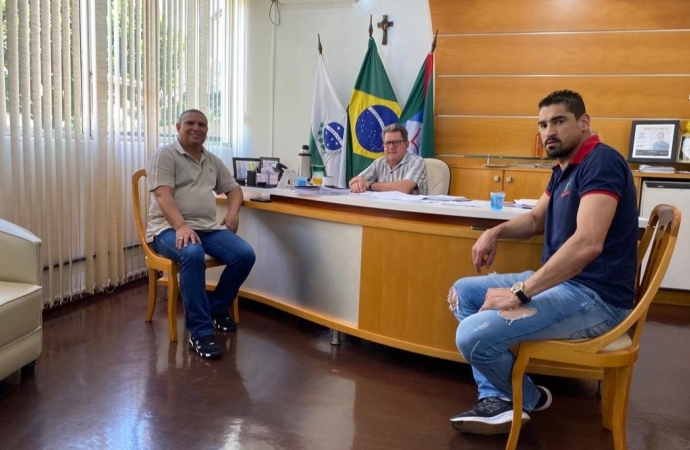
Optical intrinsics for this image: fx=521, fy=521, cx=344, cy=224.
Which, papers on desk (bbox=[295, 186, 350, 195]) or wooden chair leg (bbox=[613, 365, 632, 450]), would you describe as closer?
wooden chair leg (bbox=[613, 365, 632, 450])

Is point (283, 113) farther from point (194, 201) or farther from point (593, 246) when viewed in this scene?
point (593, 246)

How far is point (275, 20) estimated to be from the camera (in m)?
5.16

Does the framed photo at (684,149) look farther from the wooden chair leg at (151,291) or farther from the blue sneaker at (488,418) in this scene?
the wooden chair leg at (151,291)

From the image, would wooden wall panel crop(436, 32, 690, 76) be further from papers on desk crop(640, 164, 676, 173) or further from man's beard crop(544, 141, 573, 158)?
man's beard crop(544, 141, 573, 158)

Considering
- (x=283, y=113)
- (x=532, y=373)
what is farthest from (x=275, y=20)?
(x=532, y=373)

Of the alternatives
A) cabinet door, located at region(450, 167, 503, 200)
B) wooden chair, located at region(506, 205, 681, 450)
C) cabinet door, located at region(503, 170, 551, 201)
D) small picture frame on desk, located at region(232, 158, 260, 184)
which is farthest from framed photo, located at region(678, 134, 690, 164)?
small picture frame on desk, located at region(232, 158, 260, 184)

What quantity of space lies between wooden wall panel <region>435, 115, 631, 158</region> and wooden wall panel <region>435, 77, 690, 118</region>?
0.07 meters

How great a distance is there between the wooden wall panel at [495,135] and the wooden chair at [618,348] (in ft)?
9.10

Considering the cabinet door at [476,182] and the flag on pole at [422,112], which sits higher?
the flag on pole at [422,112]

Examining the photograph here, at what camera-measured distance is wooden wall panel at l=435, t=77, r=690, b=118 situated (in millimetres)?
4078

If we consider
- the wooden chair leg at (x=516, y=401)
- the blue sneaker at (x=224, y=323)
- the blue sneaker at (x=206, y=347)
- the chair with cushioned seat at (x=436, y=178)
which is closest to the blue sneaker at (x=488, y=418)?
the wooden chair leg at (x=516, y=401)

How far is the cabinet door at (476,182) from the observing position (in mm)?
4234

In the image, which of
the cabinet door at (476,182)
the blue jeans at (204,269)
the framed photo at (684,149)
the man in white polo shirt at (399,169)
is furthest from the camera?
the cabinet door at (476,182)

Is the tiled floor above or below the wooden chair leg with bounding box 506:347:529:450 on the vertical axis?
below
